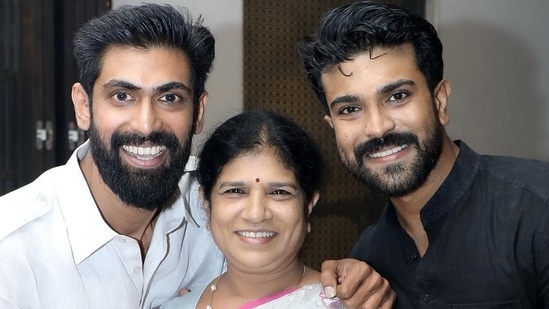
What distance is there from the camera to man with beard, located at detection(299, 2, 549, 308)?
152 cm

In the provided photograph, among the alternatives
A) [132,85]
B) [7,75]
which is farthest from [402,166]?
[7,75]

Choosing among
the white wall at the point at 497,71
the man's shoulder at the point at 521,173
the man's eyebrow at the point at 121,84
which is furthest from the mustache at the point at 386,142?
the white wall at the point at 497,71

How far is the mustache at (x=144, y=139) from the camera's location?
1656mm

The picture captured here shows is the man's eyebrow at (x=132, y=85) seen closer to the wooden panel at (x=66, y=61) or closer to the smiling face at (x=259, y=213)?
the smiling face at (x=259, y=213)

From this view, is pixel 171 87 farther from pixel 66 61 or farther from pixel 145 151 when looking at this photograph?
pixel 66 61

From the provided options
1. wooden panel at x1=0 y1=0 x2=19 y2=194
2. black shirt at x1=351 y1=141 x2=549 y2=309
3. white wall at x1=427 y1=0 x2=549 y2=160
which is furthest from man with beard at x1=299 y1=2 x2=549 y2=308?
white wall at x1=427 y1=0 x2=549 y2=160

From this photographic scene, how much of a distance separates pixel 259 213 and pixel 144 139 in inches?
14.8

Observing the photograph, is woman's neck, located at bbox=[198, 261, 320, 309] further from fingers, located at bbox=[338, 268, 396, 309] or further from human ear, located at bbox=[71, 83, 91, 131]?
human ear, located at bbox=[71, 83, 91, 131]

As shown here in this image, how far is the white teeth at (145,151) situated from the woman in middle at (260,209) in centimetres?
12

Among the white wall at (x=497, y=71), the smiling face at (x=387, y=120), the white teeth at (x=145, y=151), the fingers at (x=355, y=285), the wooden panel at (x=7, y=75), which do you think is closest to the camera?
the fingers at (x=355, y=285)

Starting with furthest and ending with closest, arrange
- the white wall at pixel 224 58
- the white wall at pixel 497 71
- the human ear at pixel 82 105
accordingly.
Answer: the white wall at pixel 497 71
the white wall at pixel 224 58
the human ear at pixel 82 105

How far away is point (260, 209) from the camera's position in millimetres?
1506

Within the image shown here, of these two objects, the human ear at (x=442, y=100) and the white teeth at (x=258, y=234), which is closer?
the white teeth at (x=258, y=234)

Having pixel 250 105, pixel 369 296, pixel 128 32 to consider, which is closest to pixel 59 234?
pixel 128 32
